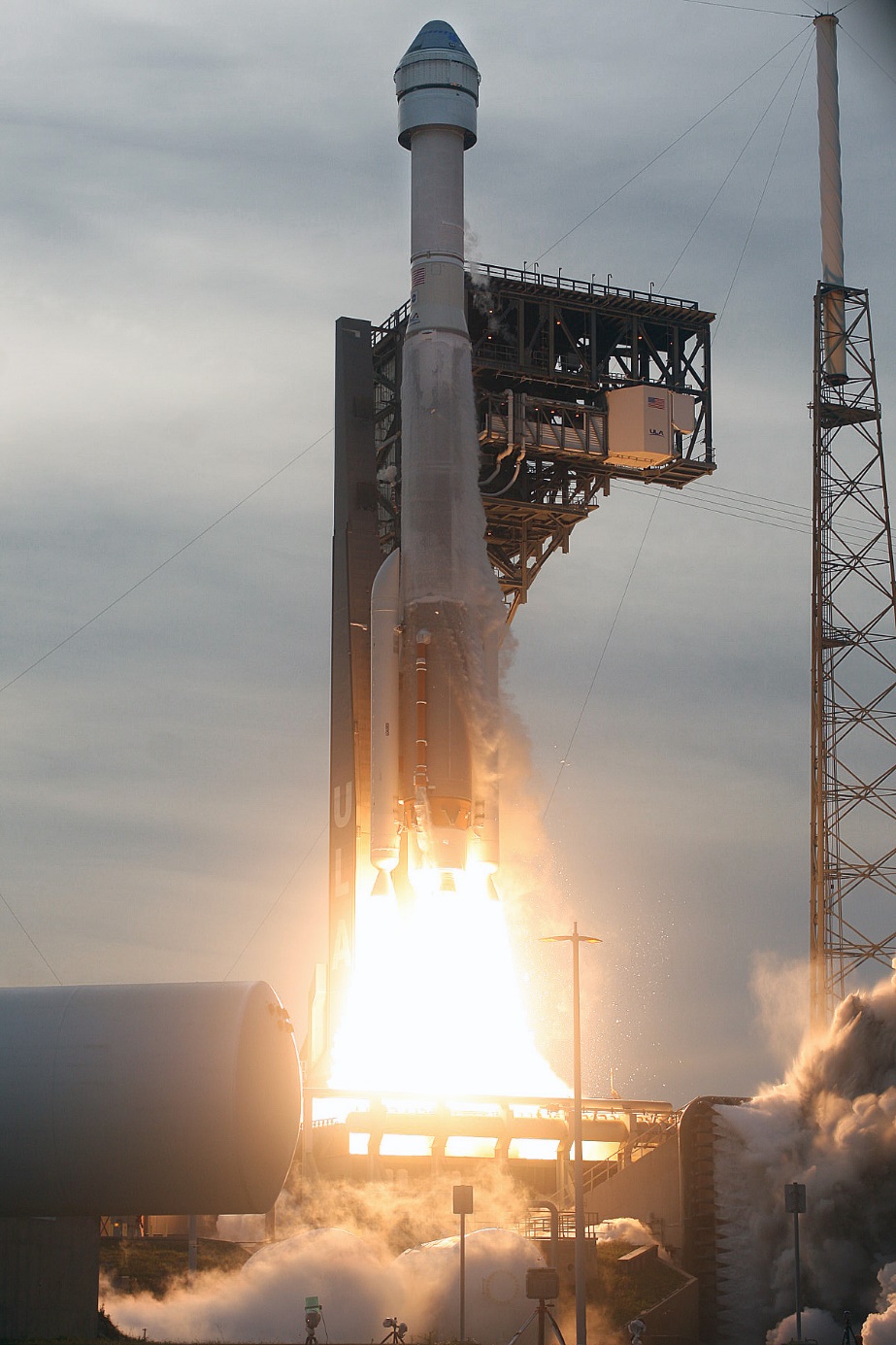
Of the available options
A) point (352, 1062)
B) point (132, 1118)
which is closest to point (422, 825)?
point (352, 1062)

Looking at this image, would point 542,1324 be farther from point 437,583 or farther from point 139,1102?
point 437,583

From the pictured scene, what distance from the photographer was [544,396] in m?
66.0

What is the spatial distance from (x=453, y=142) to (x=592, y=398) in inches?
467

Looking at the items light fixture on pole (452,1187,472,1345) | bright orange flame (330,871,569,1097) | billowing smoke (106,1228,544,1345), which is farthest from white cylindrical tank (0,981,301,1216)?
bright orange flame (330,871,569,1097)

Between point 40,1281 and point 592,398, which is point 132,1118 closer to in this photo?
point 40,1281

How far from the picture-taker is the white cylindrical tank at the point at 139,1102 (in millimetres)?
36812

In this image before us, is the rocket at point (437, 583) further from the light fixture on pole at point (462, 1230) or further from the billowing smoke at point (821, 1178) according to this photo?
the light fixture on pole at point (462, 1230)

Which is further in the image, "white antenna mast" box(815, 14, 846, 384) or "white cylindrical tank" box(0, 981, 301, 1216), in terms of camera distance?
"white antenna mast" box(815, 14, 846, 384)

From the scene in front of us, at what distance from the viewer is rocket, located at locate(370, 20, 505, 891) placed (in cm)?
5456

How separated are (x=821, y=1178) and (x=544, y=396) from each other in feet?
97.4

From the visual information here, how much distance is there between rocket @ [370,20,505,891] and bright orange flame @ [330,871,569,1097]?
1662mm

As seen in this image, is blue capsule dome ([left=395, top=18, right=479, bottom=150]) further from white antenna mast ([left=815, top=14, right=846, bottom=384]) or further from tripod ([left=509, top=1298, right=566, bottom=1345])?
tripod ([left=509, top=1298, right=566, bottom=1345])

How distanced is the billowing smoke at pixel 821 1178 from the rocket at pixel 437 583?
10.9 metres

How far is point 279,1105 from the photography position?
1512 inches
